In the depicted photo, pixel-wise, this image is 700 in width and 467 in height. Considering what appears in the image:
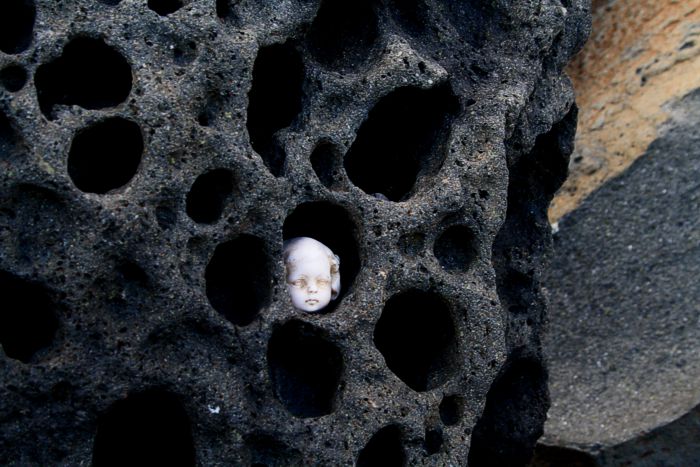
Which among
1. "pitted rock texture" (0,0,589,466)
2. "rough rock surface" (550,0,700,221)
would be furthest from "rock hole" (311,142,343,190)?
"rough rock surface" (550,0,700,221)

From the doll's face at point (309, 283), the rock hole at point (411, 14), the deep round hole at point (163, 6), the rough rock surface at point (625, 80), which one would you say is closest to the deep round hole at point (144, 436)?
the doll's face at point (309, 283)

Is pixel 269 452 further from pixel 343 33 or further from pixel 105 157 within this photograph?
pixel 343 33

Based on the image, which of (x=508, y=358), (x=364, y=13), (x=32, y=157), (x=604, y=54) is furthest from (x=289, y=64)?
(x=604, y=54)

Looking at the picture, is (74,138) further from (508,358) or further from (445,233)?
(508,358)

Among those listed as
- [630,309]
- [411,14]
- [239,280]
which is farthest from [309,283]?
[630,309]

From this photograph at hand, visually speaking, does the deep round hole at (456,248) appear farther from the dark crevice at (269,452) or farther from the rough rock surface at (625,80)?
the rough rock surface at (625,80)
